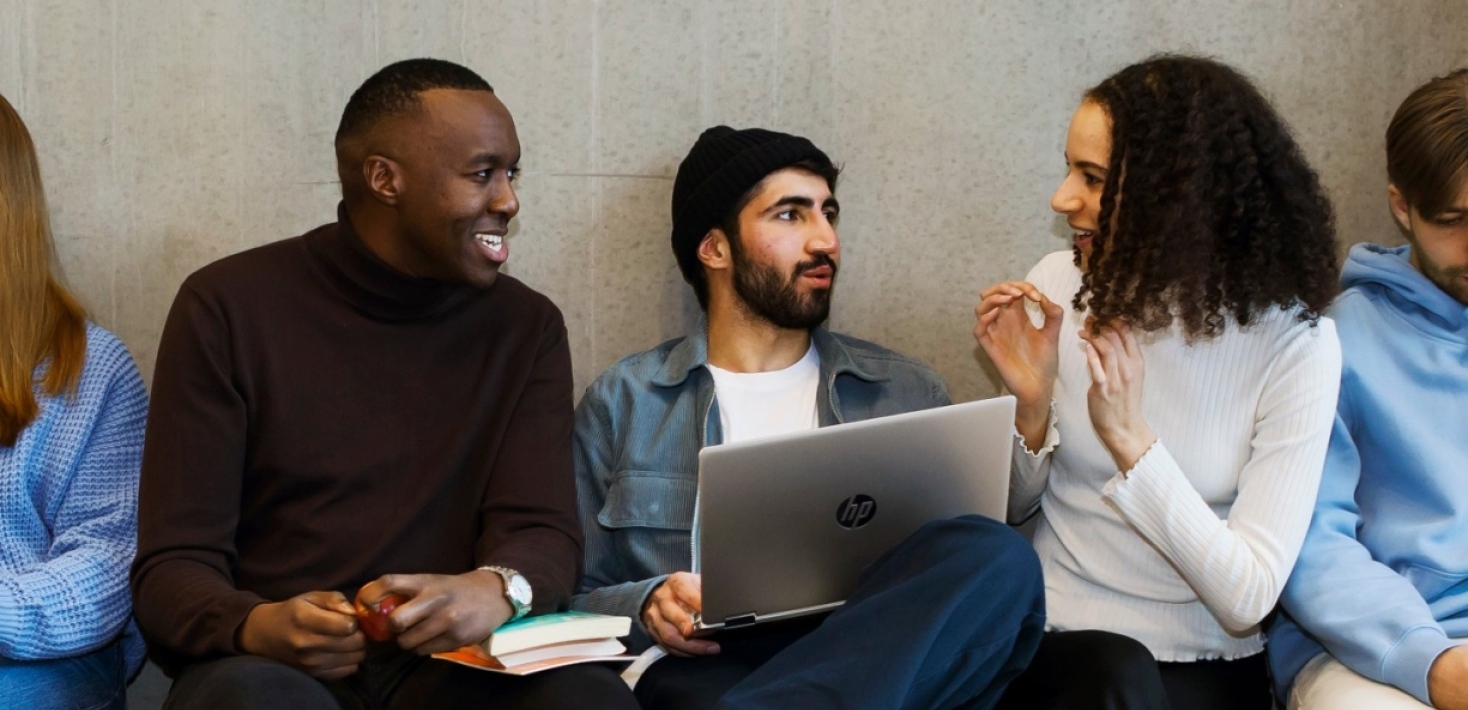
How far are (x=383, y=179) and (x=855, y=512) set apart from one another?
0.88 metres

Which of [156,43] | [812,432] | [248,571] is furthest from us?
[156,43]

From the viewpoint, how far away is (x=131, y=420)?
2201mm

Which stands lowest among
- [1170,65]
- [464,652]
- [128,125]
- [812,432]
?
[464,652]

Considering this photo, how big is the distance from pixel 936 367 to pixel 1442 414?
3.14ft

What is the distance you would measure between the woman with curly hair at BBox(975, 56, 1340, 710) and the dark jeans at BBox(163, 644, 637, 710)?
61 centimetres

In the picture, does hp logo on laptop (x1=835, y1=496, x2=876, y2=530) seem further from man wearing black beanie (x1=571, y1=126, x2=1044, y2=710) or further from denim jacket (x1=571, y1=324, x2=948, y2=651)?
denim jacket (x1=571, y1=324, x2=948, y2=651)

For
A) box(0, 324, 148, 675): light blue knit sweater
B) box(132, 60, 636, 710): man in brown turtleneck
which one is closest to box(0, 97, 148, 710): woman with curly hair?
Result: box(0, 324, 148, 675): light blue knit sweater

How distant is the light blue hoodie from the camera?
77.5 inches

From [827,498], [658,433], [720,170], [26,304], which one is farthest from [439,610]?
[720,170]

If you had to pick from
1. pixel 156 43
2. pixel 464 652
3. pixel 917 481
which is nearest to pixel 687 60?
pixel 156 43

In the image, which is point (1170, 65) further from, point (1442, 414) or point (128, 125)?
point (128, 125)

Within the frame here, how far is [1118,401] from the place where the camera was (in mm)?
2006

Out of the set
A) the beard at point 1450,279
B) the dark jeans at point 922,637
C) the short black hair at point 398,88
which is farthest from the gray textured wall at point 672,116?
the dark jeans at point 922,637

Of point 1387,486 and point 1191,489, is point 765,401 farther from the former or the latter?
point 1387,486
